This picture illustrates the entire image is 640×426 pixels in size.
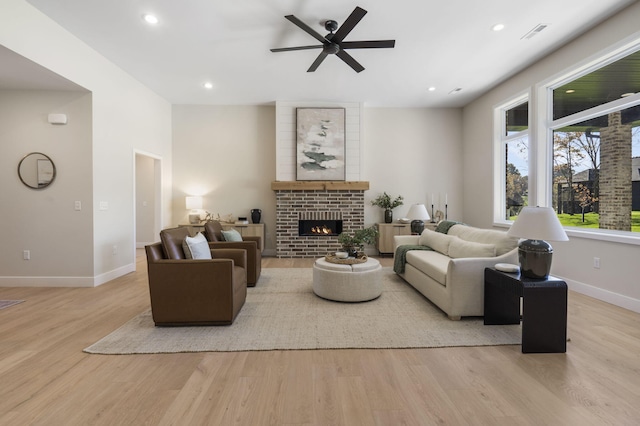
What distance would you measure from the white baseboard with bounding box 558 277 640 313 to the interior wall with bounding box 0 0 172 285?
20.7 feet

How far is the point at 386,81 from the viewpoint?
545cm

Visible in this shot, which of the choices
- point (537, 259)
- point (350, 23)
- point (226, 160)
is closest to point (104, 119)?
point (226, 160)

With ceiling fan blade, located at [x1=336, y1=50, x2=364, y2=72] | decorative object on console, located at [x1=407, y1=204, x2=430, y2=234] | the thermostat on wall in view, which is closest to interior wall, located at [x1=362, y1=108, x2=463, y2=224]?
decorative object on console, located at [x1=407, y1=204, x2=430, y2=234]

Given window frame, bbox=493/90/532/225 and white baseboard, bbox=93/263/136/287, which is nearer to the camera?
white baseboard, bbox=93/263/136/287

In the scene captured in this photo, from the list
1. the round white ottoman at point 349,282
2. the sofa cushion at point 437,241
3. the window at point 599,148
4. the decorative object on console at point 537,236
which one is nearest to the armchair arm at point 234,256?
the round white ottoman at point 349,282

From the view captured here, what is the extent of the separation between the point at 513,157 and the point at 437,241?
2.53m

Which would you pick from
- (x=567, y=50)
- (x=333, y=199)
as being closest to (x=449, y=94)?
(x=567, y=50)

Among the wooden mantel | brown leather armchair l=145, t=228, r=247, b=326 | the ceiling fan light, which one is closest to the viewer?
brown leather armchair l=145, t=228, r=247, b=326

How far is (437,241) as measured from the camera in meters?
4.39

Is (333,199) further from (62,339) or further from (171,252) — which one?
(62,339)

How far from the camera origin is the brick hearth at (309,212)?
6.54 meters

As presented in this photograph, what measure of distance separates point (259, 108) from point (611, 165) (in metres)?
5.89

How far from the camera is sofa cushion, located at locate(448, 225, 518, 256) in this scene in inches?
126

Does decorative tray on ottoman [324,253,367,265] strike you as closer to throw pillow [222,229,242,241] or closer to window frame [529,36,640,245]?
throw pillow [222,229,242,241]
